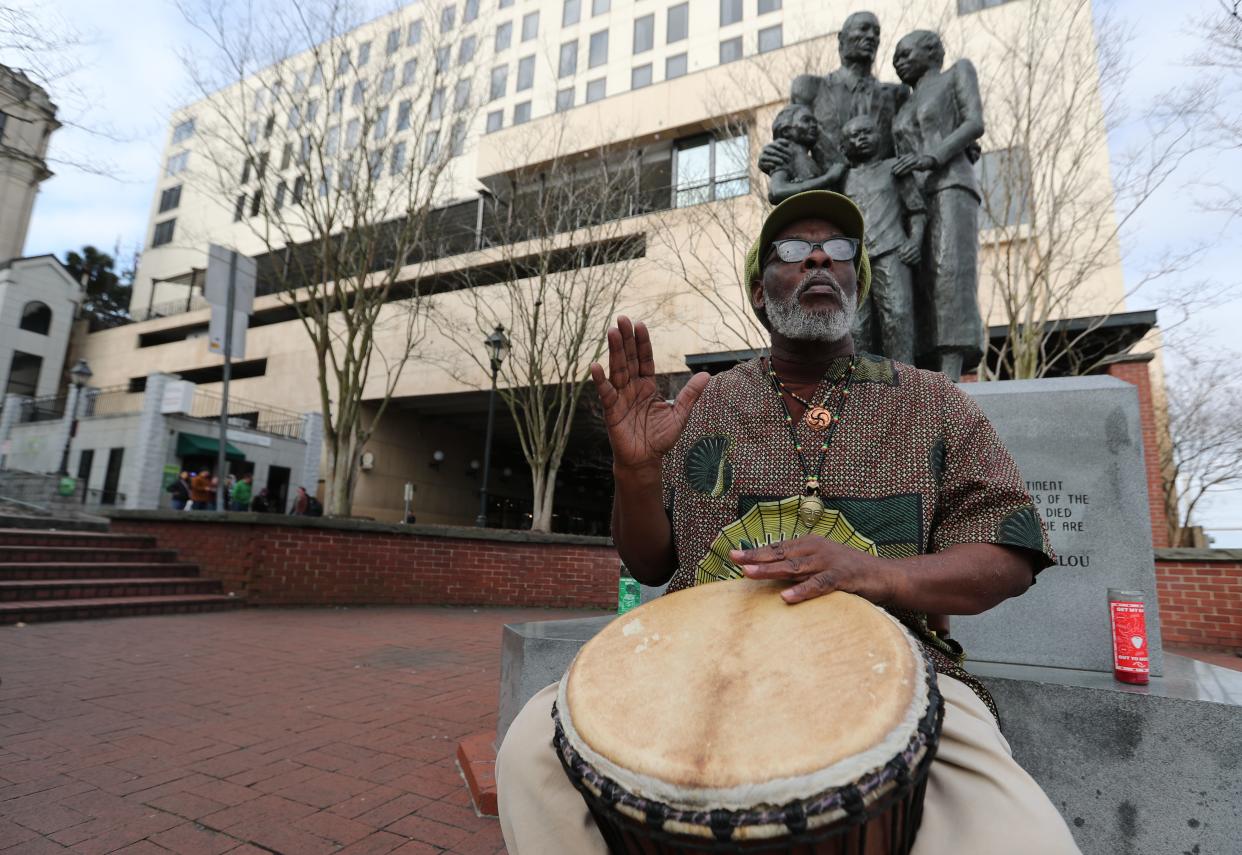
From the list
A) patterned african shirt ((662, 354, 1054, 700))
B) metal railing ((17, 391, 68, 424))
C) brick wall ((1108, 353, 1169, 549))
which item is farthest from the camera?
metal railing ((17, 391, 68, 424))

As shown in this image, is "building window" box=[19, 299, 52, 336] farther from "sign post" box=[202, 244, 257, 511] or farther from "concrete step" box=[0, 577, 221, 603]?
"concrete step" box=[0, 577, 221, 603]

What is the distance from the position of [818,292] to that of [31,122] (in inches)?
327

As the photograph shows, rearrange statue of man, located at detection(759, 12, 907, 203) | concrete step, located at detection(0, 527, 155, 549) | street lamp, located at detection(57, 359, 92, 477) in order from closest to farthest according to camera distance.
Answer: statue of man, located at detection(759, 12, 907, 203), concrete step, located at detection(0, 527, 155, 549), street lamp, located at detection(57, 359, 92, 477)

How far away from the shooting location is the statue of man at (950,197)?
12.3 ft

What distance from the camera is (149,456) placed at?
2056cm

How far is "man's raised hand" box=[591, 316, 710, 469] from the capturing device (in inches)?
58.6

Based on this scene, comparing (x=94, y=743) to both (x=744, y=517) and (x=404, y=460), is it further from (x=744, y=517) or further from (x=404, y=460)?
(x=404, y=460)

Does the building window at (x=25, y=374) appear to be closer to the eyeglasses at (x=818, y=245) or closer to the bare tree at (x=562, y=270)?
the bare tree at (x=562, y=270)

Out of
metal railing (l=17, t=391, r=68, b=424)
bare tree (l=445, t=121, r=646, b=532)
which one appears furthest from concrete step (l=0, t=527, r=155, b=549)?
metal railing (l=17, t=391, r=68, b=424)

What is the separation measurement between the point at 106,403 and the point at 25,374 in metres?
10.7

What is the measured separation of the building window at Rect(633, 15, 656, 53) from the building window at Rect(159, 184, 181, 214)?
1124 inches

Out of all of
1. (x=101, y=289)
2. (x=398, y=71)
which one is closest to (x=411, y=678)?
(x=398, y=71)

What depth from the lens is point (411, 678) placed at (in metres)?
5.22

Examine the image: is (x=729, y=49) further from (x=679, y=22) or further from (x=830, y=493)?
(x=830, y=493)
